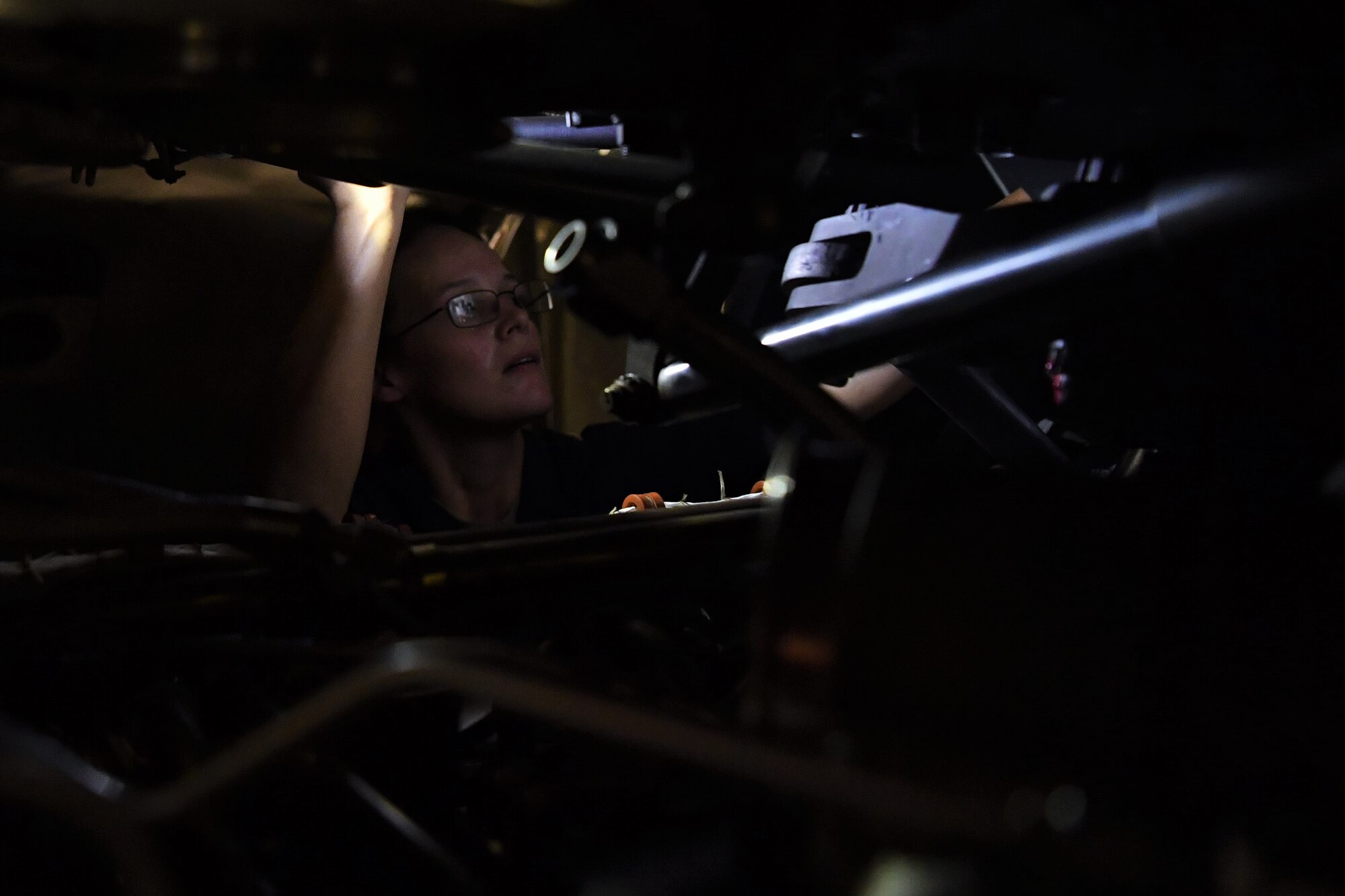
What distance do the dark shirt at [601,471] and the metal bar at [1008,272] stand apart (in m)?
1.00

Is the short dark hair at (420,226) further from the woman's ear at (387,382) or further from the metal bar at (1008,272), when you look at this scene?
the metal bar at (1008,272)

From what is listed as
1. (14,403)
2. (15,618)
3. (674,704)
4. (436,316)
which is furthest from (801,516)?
(436,316)

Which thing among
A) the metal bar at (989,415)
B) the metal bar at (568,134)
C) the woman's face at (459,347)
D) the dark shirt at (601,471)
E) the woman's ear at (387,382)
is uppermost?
the metal bar at (568,134)

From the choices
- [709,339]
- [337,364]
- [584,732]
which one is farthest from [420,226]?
[584,732]

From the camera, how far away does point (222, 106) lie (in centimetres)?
33

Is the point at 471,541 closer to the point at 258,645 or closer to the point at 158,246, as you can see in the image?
the point at 258,645

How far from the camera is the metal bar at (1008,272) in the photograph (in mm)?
330

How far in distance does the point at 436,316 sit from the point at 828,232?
3.46 feet

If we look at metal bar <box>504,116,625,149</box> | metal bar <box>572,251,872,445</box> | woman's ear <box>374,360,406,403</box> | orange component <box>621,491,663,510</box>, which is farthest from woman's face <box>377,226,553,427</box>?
metal bar <box>572,251,872,445</box>

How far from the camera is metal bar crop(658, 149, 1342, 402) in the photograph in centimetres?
33

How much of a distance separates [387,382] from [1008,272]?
1336mm

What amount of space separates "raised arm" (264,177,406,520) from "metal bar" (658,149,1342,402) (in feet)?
2.74

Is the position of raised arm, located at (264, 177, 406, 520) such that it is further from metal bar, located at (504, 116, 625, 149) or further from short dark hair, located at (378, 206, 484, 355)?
metal bar, located at (504, 116, 625, 149)

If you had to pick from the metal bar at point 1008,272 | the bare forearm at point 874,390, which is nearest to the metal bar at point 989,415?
the metal bar at point 1008,272
